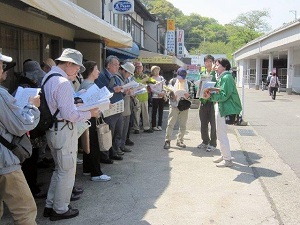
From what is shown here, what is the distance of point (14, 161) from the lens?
117 inches

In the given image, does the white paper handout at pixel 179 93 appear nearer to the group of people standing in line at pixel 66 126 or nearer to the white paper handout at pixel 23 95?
the group of people standing in line at pixel 66 126

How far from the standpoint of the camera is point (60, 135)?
3.77 meters

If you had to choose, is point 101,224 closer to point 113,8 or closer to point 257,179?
point 257,179

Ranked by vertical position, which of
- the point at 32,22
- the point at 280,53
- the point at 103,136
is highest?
the point at 280,53

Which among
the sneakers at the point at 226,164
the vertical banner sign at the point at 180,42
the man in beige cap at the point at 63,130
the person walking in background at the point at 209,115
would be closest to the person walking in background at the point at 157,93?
the person walking in background at the point at 209,115

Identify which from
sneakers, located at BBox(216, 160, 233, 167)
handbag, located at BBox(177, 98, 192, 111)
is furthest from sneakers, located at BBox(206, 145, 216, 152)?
sneakers, located at BBox(216, 160, 233, 167)

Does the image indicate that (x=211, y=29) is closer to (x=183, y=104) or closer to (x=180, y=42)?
(x=180, y=42)

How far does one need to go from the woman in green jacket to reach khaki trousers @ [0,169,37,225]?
3.90 meters

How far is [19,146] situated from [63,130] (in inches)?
30.1

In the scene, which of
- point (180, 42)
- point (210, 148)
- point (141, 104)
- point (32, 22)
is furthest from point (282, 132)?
point (180, 42)

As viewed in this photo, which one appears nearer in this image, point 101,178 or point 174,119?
point 101,178

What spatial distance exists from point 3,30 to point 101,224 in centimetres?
413

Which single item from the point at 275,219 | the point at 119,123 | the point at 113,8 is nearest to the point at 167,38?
the point at 113,8

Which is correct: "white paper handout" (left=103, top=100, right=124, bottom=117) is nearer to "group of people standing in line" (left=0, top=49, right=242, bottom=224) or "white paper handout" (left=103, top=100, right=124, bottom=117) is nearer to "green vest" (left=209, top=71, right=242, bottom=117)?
"group of people standing in line" (left=0, top=49, right=242, bottom=224)
